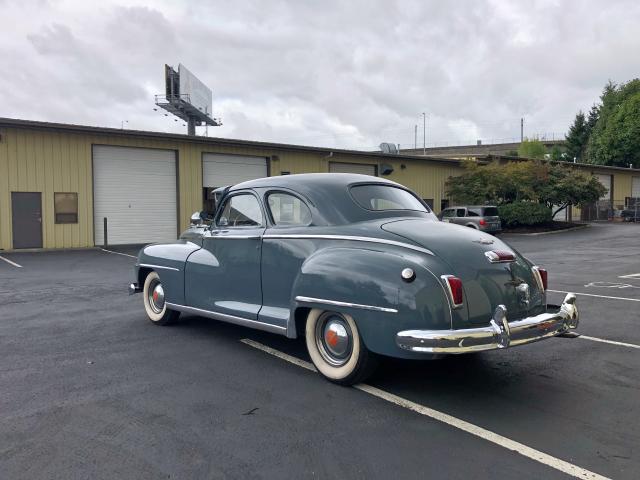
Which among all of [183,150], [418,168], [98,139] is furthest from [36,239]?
[418,168]

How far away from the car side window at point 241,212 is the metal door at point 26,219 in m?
16.5

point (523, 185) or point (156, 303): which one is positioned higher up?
point (523, 185)

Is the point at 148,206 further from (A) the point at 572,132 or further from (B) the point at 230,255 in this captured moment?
(A) the point at 572,132

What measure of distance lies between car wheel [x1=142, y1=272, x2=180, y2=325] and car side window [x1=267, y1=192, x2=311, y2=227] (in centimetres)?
214

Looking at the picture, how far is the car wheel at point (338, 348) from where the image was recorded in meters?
4.29

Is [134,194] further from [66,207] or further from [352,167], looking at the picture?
[352,167]

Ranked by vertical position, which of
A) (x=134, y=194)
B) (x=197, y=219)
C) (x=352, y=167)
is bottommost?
(x=197, y=219)

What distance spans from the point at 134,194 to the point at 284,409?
20.0 meters

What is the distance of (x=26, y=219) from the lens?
19.5m

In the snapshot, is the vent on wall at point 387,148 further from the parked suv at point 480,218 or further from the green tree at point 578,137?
the green tree at point 578,137

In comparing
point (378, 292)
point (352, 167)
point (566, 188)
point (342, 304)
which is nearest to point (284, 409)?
point (342, 304)

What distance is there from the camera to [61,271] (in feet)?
44.0

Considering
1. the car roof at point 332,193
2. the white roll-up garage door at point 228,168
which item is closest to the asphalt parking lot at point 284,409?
the car roof at point 332,193

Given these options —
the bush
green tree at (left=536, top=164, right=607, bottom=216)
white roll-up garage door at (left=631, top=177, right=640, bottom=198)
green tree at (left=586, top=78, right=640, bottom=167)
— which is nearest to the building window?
the bush
